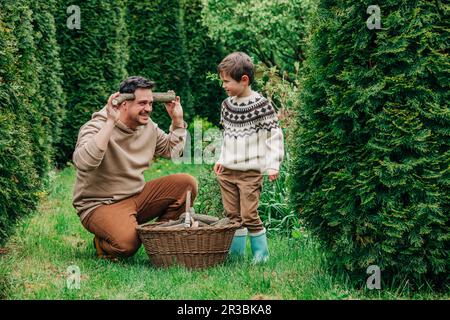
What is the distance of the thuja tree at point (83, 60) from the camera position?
1030cm

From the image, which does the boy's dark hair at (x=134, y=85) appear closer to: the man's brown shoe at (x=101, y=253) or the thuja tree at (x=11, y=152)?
the thuja tree at (x=11, y=152)

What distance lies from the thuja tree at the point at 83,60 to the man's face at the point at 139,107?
5.38 m

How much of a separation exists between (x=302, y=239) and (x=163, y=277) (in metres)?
1.55

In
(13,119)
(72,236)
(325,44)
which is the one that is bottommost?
(72,236)

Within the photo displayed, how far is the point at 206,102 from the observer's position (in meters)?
13.5

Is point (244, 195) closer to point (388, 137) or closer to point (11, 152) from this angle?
point (388, 137)

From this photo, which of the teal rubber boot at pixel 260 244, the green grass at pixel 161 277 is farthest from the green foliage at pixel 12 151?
the teal rubber boot at pixel 260 244

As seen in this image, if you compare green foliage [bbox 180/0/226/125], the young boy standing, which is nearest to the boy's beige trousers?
the young boy standing

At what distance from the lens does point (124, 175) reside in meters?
5.28

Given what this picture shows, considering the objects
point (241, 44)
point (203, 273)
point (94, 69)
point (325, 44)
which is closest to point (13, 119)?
point (203, 273)

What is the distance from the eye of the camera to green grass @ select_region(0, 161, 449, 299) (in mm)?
4070

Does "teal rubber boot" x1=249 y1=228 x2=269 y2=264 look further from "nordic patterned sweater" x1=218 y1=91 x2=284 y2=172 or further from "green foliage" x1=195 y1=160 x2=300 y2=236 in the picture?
"green foliage" x1=195 y1=160 x2=300 y2=236

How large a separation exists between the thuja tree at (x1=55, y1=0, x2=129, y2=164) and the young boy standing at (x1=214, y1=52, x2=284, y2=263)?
5.54 meters

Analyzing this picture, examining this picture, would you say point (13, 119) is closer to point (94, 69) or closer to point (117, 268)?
point (117, 268)
